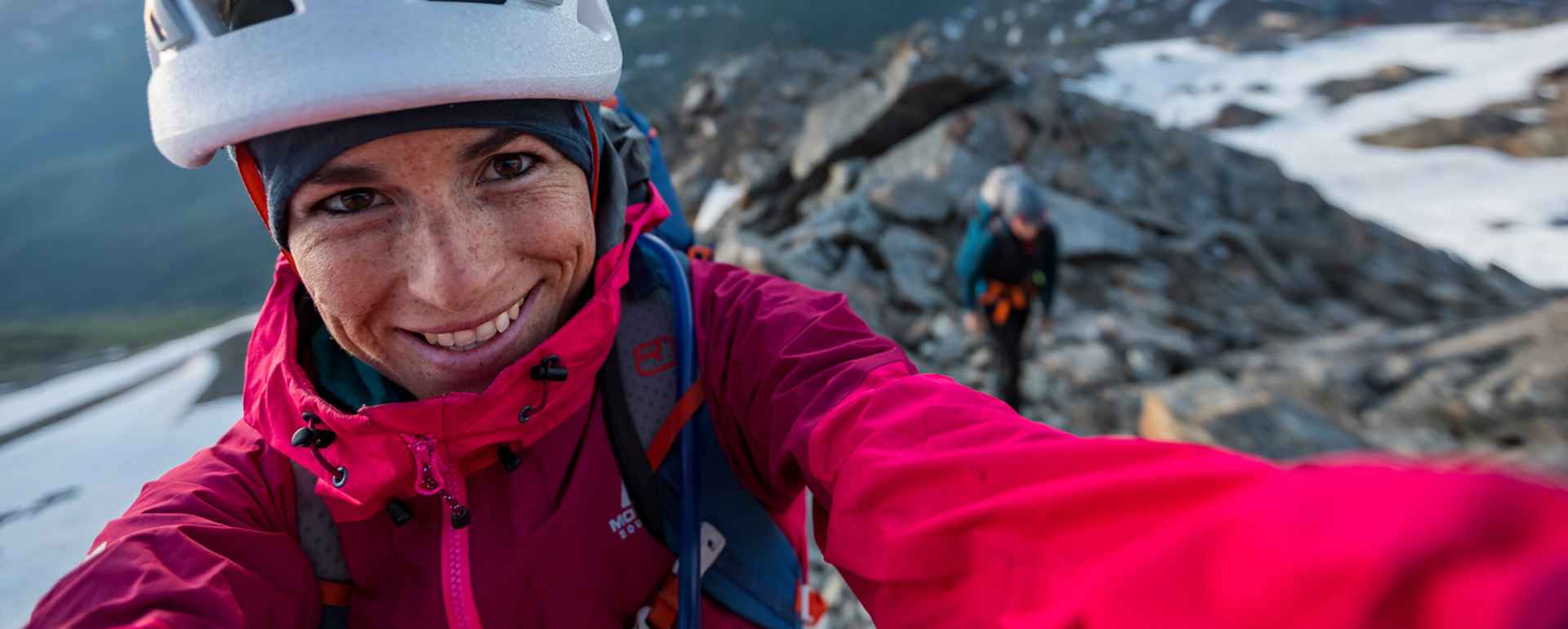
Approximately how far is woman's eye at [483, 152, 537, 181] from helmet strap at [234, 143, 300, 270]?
1.48 ft

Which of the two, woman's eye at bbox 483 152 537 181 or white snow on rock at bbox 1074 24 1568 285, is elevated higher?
woman's eye at bbox 483 152 537 181

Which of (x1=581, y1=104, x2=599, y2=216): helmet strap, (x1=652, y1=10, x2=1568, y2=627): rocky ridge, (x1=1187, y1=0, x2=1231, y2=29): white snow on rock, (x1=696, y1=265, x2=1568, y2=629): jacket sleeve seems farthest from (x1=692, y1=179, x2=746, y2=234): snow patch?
(x1=1187, y1=0, x2=1231, y2=29): white snow on rock

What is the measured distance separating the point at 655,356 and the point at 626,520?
1.25 ft

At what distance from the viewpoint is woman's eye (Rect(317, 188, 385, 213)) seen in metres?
1.30

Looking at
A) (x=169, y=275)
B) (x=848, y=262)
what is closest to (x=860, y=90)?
(x=848, y=262)

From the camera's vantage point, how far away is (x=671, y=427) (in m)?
1.53

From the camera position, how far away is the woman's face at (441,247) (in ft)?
4.13

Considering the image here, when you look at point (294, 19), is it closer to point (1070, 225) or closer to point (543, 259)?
point (543, 259)

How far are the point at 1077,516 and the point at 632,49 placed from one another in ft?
341

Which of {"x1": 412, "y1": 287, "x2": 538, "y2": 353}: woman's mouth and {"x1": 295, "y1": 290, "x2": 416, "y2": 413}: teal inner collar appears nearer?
{"x1": 412, "y1": 287, "x2": 538, "y2": 353}: woman's mouth

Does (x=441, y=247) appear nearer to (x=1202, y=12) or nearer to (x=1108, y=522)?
(x=1108, y=522)

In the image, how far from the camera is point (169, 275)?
60.2 metres

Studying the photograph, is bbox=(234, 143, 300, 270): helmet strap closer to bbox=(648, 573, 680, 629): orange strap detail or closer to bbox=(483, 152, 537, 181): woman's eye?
bbox=(483, 152, 537, 181): woman's eye

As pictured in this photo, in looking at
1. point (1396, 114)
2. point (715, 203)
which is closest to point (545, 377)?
point (715, 203)
